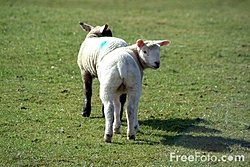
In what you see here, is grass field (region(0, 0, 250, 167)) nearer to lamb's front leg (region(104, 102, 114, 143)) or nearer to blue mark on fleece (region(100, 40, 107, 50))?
lamb's front leg (region(104, 102, 114, 143))

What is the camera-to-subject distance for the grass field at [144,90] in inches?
346

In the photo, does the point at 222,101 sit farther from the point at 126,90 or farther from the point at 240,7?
the point at 240,7

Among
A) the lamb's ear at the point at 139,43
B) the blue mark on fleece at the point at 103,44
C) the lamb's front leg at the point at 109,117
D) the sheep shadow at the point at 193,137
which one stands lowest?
the sheep shadow at the point at 193,137

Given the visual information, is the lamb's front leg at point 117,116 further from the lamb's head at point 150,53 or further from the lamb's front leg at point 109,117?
the lamb's head at point 150,53

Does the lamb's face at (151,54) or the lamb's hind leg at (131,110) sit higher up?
the lamb's face at (151,54)

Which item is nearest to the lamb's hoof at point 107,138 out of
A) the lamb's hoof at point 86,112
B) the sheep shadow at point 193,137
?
the sheep shadow at point 193,137

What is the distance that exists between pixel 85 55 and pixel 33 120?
1.45 meters

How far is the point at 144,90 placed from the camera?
13.0 meters

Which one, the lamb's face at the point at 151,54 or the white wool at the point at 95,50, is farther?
the white wool at the point at 95,50

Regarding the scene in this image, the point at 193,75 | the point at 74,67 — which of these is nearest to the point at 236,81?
the point at 193,75

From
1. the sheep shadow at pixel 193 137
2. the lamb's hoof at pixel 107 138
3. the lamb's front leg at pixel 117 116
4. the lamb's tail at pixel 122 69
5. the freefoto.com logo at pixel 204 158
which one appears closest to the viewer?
the freefoto.com logo at pixel 204 158

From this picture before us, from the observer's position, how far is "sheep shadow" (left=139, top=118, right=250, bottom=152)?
928 cm

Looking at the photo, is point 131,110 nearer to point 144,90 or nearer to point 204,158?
point 204,158

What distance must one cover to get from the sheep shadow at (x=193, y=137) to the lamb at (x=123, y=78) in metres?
0.78
